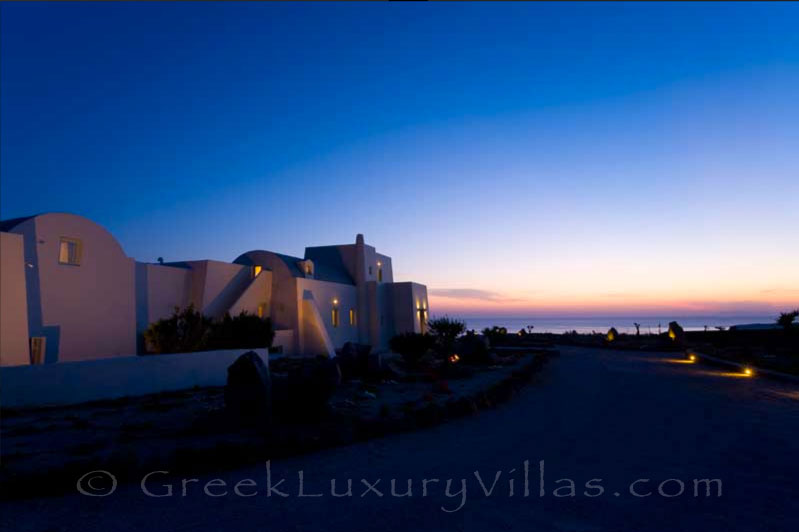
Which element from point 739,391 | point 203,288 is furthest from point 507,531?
point 203,288

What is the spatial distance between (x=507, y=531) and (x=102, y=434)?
690cm

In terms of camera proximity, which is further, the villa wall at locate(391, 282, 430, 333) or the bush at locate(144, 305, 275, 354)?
the villa wall at locate(391, 282, 430, 333)

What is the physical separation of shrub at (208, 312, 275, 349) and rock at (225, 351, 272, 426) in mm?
11131

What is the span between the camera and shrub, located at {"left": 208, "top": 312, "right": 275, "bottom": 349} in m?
19.7

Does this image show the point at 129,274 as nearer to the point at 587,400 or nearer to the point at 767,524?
the point at 587,400

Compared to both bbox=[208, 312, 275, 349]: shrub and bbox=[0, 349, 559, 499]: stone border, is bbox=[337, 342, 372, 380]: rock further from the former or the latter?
bbox=[0, 349, 559, 499]: stone border

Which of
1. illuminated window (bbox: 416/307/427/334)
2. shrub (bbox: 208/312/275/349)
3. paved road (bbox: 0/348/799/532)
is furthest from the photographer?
illuminated window (bbox: 416/307/427/334)

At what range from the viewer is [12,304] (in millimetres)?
13086

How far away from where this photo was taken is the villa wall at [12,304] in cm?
1275

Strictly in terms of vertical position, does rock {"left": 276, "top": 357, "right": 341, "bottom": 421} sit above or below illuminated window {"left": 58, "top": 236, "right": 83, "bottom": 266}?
below

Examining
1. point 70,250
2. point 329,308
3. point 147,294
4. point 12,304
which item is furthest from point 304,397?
point 329,308

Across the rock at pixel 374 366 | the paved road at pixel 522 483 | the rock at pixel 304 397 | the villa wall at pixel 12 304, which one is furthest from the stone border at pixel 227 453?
the villa wall at pixel 12 304

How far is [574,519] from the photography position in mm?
4293

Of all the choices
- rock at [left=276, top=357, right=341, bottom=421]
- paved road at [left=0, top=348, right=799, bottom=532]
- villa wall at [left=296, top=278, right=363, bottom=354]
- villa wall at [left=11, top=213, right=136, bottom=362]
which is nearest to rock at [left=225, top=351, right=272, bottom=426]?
rock at [left=276, top=357, right=341, bottom=421]
